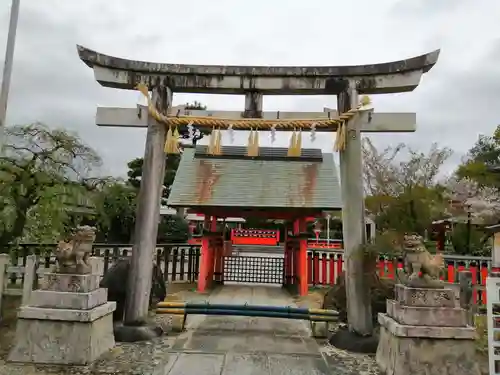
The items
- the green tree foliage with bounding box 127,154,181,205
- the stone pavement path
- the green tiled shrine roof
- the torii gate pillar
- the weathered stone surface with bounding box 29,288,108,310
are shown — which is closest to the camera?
the stone pavement path

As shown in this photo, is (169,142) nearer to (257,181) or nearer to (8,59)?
(257,181)

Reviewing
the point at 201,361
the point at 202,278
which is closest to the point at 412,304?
the point at 201,361

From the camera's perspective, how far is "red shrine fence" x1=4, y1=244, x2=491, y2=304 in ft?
35.4

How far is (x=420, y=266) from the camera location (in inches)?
192

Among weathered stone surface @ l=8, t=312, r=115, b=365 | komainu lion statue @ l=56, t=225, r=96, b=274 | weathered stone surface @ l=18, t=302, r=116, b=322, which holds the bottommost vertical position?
weathered stone surface @ l=8, t=312, r=115, b=365

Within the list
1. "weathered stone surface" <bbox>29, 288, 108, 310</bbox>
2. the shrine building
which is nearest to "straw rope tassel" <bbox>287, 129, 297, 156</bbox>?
the shrine building

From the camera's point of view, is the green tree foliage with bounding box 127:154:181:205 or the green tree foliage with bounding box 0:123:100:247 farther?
the green tree foliage with bounding box 127:154:181:205

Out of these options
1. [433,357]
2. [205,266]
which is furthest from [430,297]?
[205,266]

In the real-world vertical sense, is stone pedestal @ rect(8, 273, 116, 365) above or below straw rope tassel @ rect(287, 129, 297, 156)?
below

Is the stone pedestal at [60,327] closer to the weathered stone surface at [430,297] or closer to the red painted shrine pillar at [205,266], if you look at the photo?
the weathered stone surface at [430,297]

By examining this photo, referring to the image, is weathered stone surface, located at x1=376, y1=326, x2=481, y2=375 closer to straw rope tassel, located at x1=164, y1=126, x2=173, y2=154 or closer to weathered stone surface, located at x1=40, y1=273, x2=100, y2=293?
weathered stone surface, located at x1=40, y1=273, x2=100, y2=293

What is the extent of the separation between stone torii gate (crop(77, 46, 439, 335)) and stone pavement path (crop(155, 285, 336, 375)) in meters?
0.96

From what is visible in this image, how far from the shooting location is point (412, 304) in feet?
15.8

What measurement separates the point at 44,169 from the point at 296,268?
796 centimetres
